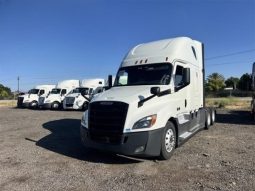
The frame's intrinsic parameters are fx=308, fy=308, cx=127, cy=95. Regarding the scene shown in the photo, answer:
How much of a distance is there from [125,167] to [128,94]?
1.82 m

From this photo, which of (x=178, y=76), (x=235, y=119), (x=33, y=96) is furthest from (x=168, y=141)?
(x=33, y=96)

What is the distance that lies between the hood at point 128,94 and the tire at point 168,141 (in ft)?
3.25

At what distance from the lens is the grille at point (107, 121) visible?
7.23 m

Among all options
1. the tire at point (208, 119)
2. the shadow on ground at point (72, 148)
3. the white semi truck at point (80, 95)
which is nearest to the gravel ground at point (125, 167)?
the shadow on ground at point (72, 148)

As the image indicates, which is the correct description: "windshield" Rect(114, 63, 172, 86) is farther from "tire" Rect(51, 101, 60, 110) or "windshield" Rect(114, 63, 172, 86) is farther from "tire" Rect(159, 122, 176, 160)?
"tire" Rect(51, 101, 60, 110)

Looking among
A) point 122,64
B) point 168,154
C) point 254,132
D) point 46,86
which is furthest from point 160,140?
point 46,86

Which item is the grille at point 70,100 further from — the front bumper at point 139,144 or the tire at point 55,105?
the front bumper at point 139,144

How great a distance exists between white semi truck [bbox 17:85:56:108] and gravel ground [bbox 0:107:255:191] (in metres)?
22.8

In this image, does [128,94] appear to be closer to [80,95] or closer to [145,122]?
[145,122]

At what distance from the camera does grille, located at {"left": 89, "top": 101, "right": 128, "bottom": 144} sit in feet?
23.7

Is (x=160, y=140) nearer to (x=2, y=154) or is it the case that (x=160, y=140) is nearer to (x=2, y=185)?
(x=2, y=185)

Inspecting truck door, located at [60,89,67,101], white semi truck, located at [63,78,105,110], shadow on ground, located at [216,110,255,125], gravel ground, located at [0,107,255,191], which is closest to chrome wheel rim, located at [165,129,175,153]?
gravel ground, located at [0,107,255,191]

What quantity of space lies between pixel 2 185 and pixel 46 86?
2855 centimetres

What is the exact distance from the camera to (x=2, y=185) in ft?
19.7
